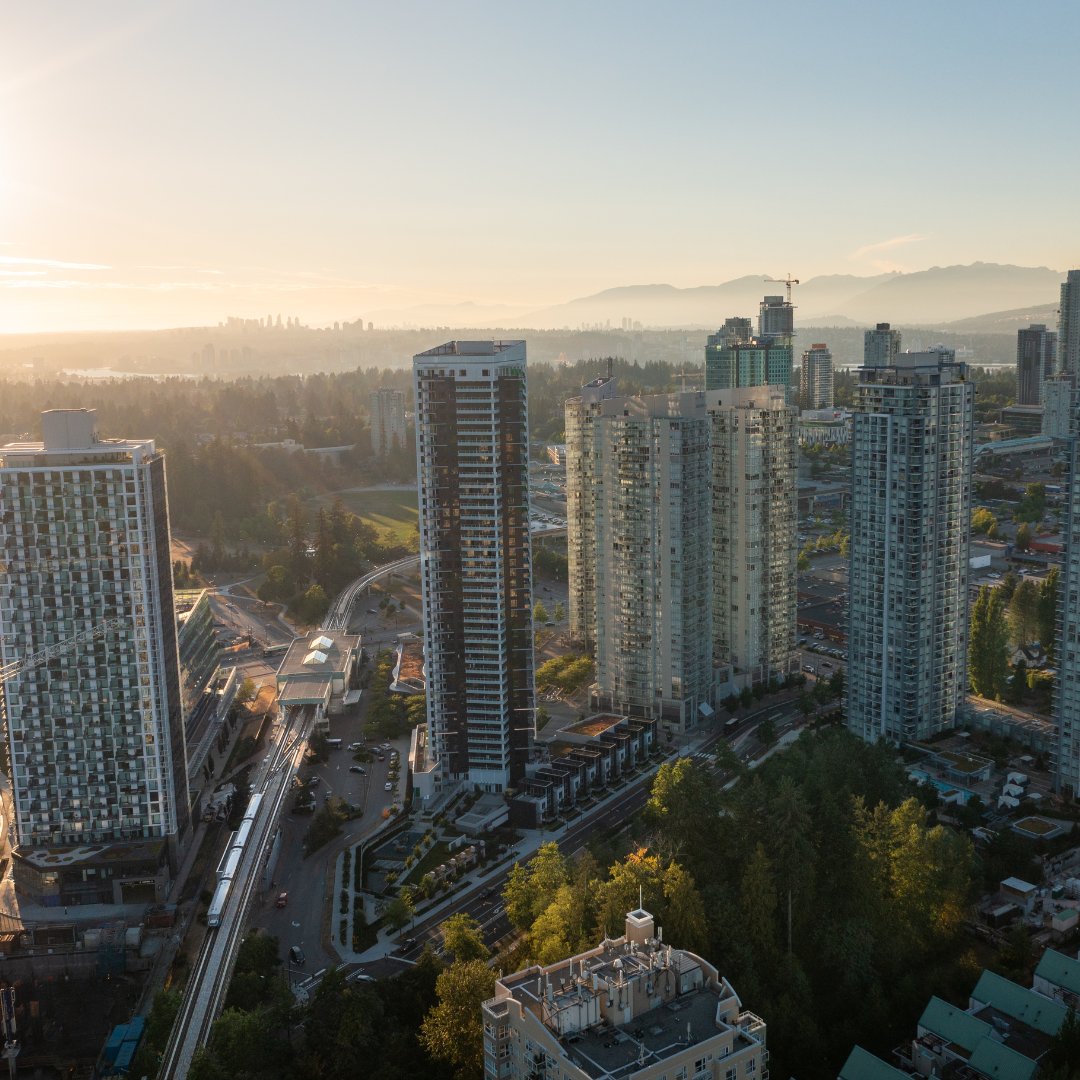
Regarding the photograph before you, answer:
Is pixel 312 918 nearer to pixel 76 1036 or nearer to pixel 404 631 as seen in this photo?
pixel 76 1036

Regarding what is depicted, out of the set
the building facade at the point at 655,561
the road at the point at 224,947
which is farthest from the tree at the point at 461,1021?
the building facade at the point at 655,561

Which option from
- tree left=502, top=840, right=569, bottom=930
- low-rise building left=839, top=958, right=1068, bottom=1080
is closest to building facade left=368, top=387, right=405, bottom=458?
tree left=502, top=840, right=569, bottom=930

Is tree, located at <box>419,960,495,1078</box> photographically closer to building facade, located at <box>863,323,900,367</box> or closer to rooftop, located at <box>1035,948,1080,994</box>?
rooftop, located at <box>1035,948,1080,994</box>

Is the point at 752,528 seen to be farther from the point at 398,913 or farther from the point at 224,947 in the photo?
the point at 224,947

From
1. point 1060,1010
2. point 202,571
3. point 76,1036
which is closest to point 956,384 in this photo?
point 1060,1010

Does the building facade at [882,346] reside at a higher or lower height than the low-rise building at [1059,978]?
higher

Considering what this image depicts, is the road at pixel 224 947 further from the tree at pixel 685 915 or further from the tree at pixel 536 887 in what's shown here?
the tree at pixel 685 915
